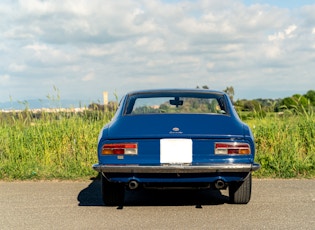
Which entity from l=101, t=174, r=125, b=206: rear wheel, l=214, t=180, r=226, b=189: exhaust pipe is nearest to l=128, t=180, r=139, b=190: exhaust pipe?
l=101, t=174, r=125, b=206: rear wheel

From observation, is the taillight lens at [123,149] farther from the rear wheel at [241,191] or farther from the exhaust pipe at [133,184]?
the rear wheel at [241,191]

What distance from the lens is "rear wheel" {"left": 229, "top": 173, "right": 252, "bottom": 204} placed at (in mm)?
5527

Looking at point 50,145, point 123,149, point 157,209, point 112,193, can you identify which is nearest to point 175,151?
point 123,149

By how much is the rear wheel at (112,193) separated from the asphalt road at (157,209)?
0.34 feet

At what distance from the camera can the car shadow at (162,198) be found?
5.77 meters

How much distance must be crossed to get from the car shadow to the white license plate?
0.93 meters

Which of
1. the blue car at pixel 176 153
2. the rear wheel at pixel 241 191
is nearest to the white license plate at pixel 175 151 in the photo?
the blue car at pixel 176 153

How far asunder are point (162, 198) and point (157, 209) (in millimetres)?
726

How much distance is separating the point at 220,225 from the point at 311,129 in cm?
553

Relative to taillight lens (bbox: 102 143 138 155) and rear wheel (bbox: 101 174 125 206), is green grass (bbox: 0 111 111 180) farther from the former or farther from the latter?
taillight lens (bbox: 102 143 138 155)

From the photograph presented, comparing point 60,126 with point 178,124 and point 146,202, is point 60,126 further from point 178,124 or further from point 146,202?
point 178,124

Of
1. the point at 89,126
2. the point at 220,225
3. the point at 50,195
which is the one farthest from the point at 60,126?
the point at 220,225

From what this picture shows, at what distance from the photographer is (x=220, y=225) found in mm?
4633

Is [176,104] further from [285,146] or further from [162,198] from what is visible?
[285,146]
